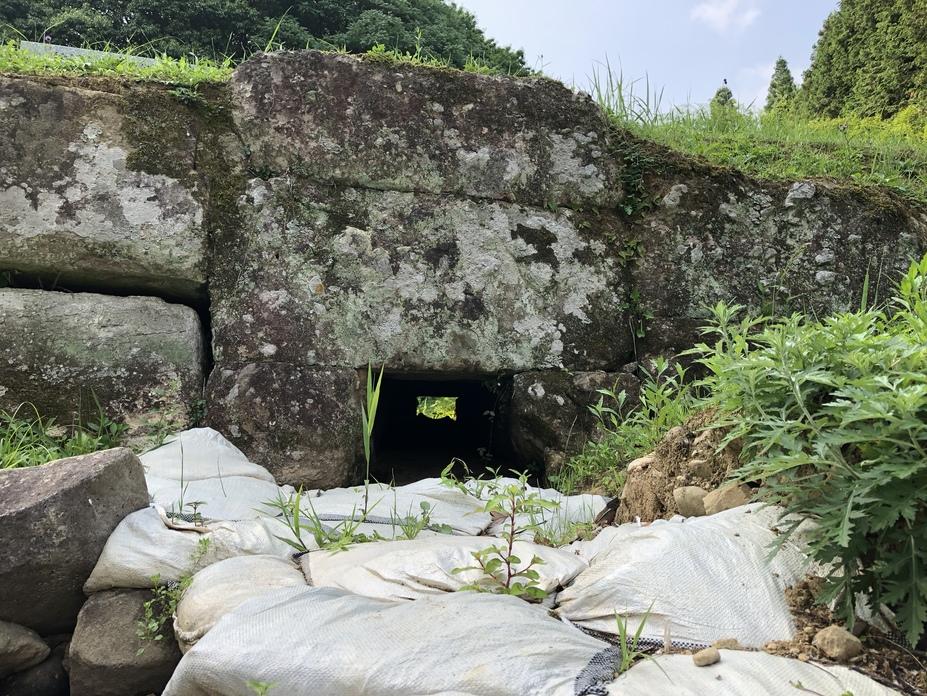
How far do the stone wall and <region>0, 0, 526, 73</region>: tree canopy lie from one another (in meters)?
5.94

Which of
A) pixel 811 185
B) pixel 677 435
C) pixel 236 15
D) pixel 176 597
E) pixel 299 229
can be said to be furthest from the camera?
pixel 236 15

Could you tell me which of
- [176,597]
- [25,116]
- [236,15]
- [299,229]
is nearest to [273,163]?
[299,229]

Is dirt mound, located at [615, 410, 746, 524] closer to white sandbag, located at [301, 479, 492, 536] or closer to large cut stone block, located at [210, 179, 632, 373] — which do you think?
white sandbag, located at [301, 479, 492, 536]

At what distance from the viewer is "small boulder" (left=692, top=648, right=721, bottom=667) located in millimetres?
1186

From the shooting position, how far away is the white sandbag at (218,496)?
85.5 inches

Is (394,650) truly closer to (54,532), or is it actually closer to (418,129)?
(54,532)

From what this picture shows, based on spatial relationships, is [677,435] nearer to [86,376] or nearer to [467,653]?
[467,653]

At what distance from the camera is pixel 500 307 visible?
3.10m

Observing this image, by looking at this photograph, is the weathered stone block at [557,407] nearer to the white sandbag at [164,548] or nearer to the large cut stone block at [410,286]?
the large cut stone block at [410,286]

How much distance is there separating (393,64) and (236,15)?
7.10m

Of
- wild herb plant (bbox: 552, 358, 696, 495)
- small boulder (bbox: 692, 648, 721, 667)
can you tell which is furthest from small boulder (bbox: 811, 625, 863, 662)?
wild herb plant (bbox: 552, 358, 696, 495)

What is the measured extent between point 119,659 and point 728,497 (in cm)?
153

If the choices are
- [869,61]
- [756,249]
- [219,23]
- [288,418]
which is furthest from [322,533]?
[219,23]

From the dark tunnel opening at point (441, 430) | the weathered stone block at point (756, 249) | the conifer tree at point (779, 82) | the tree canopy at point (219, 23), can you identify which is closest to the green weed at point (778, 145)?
the weathered stone block at point (756, 249)
